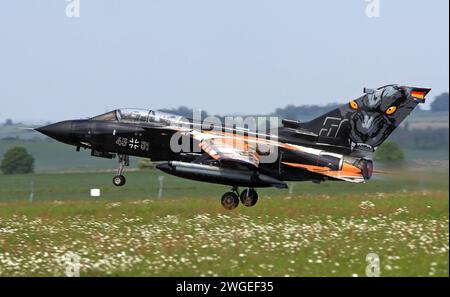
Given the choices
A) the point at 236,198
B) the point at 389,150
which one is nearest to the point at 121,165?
the point at 236,198

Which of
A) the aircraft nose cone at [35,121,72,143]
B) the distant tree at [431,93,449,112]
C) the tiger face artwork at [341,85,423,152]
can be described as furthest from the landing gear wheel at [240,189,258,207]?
the distant tree at [431,93,449,112]

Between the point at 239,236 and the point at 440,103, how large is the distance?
3649 inches

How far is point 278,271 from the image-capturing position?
14.8m

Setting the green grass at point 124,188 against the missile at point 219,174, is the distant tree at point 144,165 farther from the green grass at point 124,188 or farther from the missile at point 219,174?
the missile at point 219,174

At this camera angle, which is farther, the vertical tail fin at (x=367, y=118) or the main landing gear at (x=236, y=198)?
the main landing gear at (x=236, y=198)

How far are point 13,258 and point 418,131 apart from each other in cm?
5384

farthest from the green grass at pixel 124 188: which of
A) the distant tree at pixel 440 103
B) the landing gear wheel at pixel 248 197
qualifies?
the distant tree at pixel 440 103

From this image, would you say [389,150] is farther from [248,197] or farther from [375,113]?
[248,197]

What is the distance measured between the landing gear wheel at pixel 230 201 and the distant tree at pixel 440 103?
257 ft

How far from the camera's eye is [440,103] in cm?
10512

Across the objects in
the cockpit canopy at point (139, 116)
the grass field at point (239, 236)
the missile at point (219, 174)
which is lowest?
the grass field at point (239, 236)

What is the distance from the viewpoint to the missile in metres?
21.2

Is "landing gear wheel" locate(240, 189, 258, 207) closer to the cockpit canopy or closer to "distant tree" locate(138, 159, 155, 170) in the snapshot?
the cockpit canopy

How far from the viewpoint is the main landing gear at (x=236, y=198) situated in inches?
909
